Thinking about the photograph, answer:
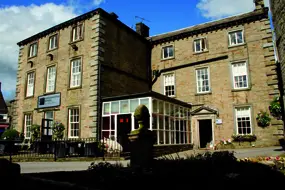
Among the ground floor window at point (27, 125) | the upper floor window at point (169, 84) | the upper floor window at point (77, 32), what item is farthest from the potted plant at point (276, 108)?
the ground floor window at point (27, 125)

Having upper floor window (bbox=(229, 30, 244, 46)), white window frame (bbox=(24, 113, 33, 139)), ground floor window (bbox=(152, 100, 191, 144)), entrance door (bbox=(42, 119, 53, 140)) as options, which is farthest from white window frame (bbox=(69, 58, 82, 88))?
upper floor window (bbox=(229, 30, 244, 46))

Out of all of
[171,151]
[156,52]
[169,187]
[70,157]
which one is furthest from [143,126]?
[156,52]

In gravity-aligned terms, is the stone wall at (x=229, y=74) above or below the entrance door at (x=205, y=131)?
above

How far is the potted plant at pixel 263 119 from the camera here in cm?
1603

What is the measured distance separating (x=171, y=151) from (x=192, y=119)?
445 centimetres

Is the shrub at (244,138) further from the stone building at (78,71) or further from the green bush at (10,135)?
the green bush at (10,135)

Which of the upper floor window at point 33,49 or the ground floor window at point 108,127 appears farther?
the upper floor window at point 33,49

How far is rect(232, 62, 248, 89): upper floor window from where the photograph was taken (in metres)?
17.7

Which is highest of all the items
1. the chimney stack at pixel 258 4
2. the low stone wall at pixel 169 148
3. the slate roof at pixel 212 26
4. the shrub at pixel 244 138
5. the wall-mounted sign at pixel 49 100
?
the chimney stack at pixel 258 4

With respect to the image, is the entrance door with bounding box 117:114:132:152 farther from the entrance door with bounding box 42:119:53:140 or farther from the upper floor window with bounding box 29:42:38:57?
the upper floor window with bounding box 29:42:38:57

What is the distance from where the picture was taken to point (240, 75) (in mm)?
17891

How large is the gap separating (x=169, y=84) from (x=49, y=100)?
9.94 metres

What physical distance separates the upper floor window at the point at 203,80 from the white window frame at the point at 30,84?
13824mm

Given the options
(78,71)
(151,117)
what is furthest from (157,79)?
(151,117)
